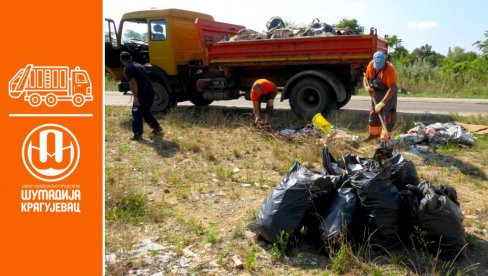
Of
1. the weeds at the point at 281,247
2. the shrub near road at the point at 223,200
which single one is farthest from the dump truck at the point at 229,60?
the weeds at the point at 281,247

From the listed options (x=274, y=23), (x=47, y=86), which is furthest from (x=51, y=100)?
(x=274, y=23)

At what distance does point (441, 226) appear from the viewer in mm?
3043

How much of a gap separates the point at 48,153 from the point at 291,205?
6.02ft

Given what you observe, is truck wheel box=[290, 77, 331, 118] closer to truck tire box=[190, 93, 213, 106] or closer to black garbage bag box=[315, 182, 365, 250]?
truck tire box=[190, 93, 213, 106]

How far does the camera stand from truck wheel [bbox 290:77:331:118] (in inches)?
318

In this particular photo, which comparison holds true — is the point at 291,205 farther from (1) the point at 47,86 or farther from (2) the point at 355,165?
(1) the point at 47,86

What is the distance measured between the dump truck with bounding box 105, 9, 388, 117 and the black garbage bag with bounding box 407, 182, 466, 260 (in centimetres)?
485

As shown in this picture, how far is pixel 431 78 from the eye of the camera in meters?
17.9

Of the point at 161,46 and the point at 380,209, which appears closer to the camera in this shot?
the point at 380,209

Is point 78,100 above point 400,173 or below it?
above

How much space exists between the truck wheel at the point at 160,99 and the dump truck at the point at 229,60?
0.9 inches

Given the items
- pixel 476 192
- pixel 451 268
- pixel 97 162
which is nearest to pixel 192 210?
pixel 97 162

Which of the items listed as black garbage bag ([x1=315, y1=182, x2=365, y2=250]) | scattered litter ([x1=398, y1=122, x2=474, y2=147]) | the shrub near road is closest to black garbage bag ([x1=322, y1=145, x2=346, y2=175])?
black garbage bag ([x1=315, y1=182, x2=365, y2=250])

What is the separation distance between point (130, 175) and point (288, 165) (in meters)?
1.96
